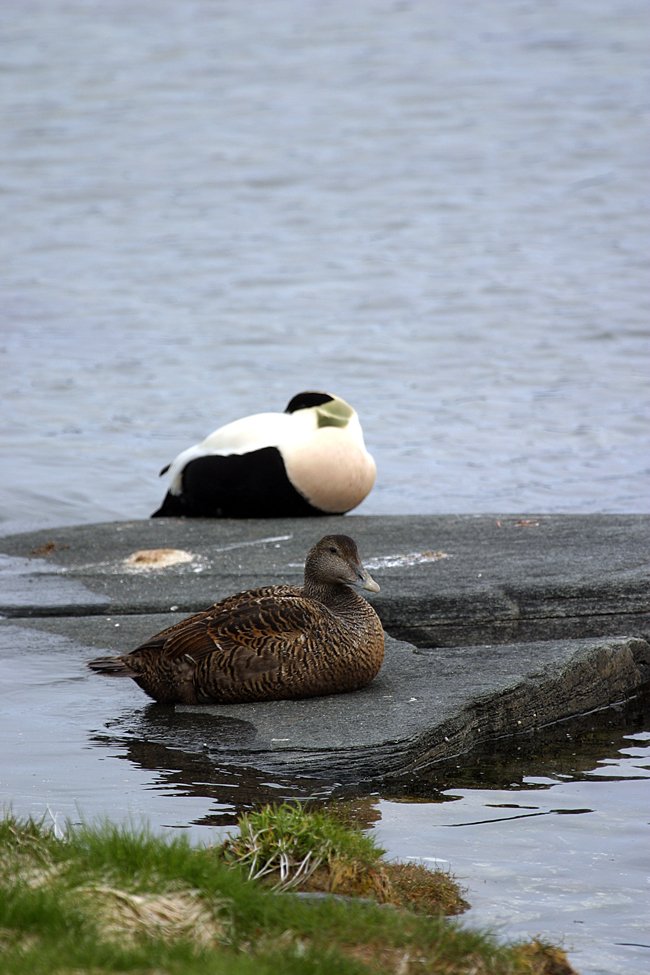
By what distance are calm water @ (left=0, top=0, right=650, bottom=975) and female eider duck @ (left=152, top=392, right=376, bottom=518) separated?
80.9 inches

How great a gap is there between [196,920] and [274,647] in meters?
2.45

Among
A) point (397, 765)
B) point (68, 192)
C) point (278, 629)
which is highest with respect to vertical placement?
point (68, 192)

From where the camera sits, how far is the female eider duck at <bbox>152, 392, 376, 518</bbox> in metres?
10.0

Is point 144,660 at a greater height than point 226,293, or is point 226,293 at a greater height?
point 226,293

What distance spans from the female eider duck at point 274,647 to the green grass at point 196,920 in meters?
1.73

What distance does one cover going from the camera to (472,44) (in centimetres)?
3350

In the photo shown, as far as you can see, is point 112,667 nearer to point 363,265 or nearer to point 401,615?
point 401,615

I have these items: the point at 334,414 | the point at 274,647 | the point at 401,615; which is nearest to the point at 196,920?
the point at 274,647

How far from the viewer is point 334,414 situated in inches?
399

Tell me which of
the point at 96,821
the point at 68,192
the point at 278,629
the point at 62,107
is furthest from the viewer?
the point at 62,107

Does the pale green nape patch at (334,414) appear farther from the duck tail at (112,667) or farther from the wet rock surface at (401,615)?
the duck tail at (112,667)

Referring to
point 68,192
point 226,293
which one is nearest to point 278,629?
point 226,293

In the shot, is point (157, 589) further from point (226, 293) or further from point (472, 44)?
point (472, 44)

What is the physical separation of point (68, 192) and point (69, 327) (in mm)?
7416
